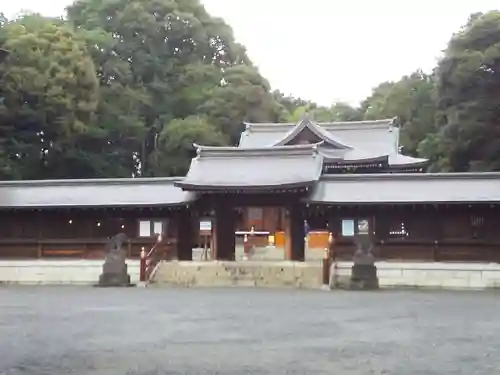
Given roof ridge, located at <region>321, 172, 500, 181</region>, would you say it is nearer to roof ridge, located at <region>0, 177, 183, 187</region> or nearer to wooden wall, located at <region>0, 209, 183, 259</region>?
roof ridge, located at <region>0, 177, 183, 187</region>

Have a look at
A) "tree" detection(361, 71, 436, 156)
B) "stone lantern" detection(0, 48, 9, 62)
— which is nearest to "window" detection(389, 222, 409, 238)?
"stone lantern" detection(0, 48, 9, 62)

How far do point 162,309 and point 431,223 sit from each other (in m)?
12.7

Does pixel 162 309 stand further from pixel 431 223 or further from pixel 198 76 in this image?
pixel 198 76

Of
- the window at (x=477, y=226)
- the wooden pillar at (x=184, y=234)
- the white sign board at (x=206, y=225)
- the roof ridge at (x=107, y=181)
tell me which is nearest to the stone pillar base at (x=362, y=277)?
the window at (x=477, y=226)

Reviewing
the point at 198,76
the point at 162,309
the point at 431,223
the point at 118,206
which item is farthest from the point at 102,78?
the point at 162,309

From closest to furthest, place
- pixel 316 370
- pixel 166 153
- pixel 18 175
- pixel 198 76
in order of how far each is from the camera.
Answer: pixel 316 370
pixel 18 175
pixel 166 153
pixel 198 76

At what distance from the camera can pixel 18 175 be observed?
1710 inches

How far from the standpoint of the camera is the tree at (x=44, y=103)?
140ft

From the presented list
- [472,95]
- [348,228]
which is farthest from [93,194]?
→ [472,95]

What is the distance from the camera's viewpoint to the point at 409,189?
27.8 m

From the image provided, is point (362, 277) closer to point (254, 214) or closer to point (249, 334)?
point (249, 334)

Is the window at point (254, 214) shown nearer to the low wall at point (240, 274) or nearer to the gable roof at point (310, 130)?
the gable roof at point (310, 130)

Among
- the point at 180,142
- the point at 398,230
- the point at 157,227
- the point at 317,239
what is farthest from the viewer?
the point at 180,142

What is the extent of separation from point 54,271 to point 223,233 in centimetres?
649
